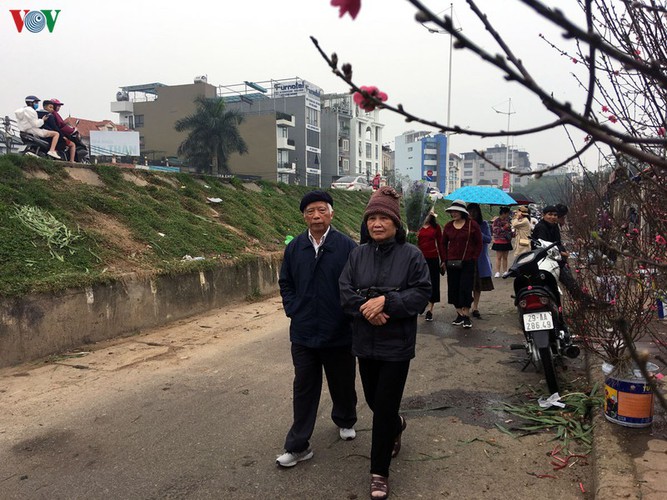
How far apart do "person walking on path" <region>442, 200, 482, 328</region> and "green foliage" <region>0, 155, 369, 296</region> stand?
12.5 ft

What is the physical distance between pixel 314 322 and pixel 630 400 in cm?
212

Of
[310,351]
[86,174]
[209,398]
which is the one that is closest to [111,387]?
[209,398]

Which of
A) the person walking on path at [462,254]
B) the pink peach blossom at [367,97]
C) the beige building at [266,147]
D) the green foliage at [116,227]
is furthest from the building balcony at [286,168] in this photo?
the pink peach blossom at [367,97]

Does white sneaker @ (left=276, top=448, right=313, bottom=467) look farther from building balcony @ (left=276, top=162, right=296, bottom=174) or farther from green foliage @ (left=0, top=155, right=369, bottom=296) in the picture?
building balcony @ (left=276, top=162, right=296, bottom=174)

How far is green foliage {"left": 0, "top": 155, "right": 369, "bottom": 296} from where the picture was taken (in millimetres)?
6234

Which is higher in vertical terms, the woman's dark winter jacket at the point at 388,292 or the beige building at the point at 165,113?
the beige building at the point at 165,113

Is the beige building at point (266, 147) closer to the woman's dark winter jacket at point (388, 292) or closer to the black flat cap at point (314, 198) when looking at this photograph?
the black flat cap at point (314, 198)

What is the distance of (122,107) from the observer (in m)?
61.9

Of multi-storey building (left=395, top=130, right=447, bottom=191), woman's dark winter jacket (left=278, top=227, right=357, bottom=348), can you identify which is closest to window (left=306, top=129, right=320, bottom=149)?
multi-storey building (left=395, top=130, right=447, bottom=191)

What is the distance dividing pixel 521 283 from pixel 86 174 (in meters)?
8.17

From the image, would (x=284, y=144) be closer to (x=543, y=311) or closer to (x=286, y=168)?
(x=286, y=168)

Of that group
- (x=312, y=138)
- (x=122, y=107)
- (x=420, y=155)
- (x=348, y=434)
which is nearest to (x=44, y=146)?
(x=348, y=434)

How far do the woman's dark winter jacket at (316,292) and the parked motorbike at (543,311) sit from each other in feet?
6.08

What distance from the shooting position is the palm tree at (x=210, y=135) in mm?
42062
